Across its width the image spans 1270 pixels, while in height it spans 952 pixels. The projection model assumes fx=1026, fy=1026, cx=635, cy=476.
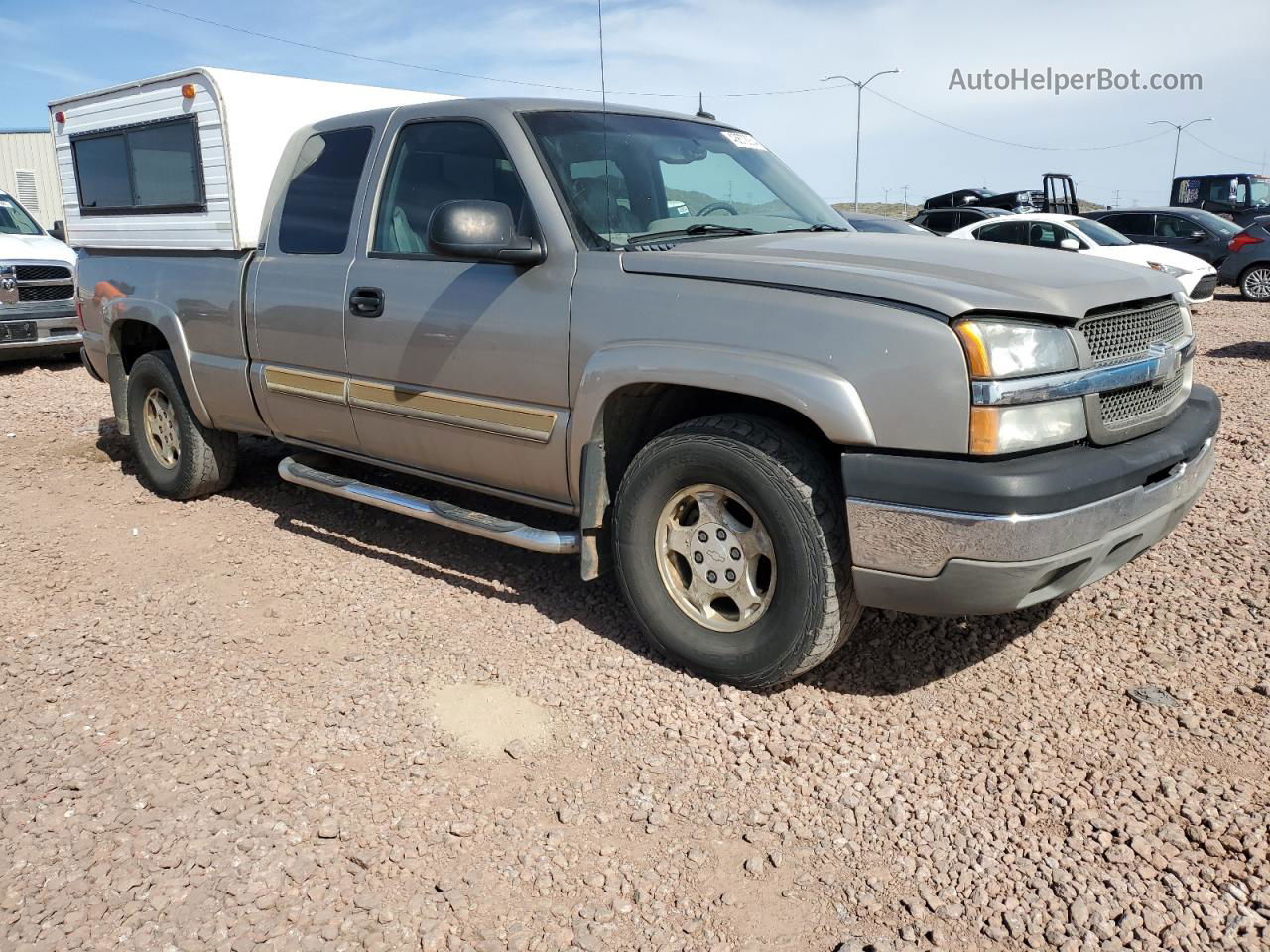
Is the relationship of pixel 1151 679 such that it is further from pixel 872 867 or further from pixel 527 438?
pixel 527 438

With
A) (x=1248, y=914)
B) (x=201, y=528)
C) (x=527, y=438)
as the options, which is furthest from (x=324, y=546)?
(x=1248, y=914)

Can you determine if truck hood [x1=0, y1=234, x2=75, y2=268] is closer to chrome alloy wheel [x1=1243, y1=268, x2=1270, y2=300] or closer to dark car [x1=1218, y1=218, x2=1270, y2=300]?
dark car [x1=1218, y1=218, x2=1270, y2=300]

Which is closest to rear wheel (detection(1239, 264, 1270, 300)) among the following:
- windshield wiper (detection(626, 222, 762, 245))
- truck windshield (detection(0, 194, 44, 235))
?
windshield wiper (detection(626, 222, 762, 245))

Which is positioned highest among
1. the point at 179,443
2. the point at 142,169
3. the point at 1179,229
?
the point at 142,169

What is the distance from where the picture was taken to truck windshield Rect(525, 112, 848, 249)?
3787 mm

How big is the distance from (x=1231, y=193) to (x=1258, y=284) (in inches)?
414

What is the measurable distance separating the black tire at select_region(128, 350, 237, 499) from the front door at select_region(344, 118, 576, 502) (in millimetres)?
1623

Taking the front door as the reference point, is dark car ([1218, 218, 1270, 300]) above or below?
below

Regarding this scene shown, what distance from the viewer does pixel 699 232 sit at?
384 centimetres

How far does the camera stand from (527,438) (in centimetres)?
380

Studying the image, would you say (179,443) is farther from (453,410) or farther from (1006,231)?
(1006,231)

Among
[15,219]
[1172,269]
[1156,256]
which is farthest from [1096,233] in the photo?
[15,219]

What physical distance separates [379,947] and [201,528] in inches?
142

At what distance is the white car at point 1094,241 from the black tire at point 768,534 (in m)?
11.5
